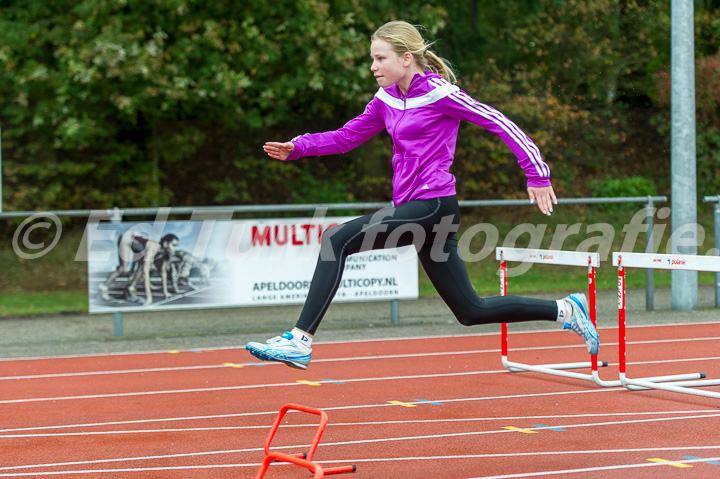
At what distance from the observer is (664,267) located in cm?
717

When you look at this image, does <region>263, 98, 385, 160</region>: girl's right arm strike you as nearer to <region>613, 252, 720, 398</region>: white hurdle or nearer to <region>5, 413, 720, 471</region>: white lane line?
<region>5, 413, 720, 471</region>: white lane line

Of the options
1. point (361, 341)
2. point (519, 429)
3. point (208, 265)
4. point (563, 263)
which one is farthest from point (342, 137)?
point (208, 265)

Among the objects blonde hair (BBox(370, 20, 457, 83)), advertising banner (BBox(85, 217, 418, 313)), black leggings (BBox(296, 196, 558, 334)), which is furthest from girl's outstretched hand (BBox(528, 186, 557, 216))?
advertising banner (BBox(85, 217, 418, 313))

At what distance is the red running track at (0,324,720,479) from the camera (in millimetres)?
5480

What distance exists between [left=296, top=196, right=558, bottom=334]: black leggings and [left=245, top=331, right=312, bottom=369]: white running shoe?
0.11m

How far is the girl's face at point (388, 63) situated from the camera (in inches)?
199

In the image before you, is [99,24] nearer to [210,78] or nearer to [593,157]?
[210,78]

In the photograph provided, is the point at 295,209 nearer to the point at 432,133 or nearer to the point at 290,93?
the point at 290,93

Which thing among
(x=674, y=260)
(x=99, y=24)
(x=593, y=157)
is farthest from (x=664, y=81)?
(x=674, y=260)

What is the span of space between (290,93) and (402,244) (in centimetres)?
1349

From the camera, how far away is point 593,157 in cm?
2616

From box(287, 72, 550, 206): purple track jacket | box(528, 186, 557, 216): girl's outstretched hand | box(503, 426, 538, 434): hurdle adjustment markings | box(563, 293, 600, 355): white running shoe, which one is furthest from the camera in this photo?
box(503, 426, 538, 434): hurdle adjustment markings

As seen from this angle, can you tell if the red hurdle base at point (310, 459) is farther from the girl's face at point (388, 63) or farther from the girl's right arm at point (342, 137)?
the girl's face at point (388, 63)

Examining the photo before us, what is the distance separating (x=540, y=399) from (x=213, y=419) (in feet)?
8.54
